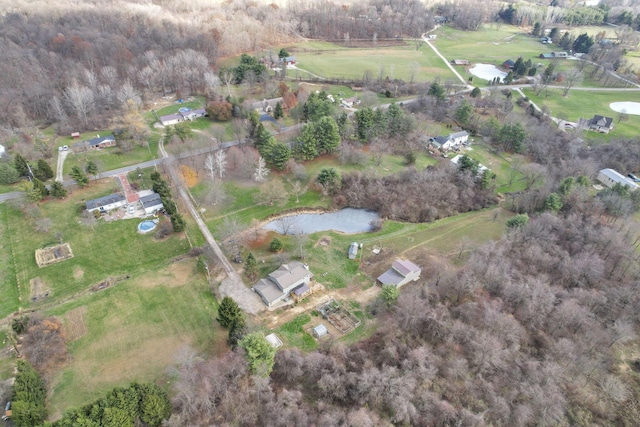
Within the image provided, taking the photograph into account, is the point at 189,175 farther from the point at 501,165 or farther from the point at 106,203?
the point at 501,165

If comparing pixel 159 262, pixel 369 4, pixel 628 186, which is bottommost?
pixel 159 262

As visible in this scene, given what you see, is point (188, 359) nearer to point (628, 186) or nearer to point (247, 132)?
point (247, 132)

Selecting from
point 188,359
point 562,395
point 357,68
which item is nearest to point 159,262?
point 188,359

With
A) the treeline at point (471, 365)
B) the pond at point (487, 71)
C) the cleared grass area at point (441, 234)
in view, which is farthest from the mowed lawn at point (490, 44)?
the treeline at point (471, 365)

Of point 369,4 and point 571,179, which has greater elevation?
point 369,4

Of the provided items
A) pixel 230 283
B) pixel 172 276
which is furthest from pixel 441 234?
pixel 172 276

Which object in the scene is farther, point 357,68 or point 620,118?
point 357,68

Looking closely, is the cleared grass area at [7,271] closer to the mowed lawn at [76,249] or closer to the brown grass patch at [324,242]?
the mowed lawn at [76,249]
